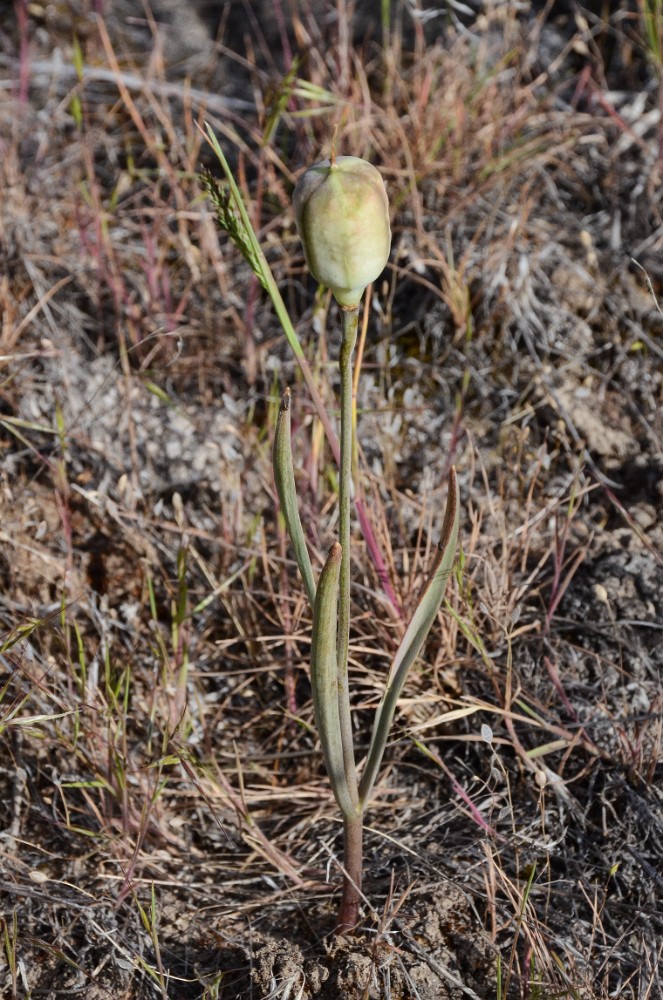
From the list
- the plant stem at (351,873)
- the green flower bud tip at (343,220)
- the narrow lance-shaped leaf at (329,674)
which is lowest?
the plant stem at (351,873)

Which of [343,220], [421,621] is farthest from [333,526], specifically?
[343,220]

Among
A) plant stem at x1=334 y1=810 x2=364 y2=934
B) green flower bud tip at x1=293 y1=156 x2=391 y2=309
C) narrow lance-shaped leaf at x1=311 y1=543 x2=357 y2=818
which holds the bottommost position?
plant stem at x1=334 y1=810 x2=364 y2=934

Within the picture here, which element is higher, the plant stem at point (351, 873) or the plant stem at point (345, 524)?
the plant stem at point (345, 524)

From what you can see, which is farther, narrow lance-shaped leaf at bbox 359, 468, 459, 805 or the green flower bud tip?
narrow lance-shaped leaf at bbox 359, 468, 459, 805

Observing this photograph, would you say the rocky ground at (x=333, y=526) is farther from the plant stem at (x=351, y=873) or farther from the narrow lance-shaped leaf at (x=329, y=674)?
the narrow lance-shaped leaf at (x=329, y=674)

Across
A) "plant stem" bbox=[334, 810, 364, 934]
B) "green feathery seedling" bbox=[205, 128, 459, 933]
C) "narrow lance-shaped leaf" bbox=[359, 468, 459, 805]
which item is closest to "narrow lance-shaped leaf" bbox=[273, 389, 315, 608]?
"green feathery seedling" bbox=[205, 128, 459, 933]

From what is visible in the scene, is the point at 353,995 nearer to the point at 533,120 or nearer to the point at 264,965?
the point at 264,965

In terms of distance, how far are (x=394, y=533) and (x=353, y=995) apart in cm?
77

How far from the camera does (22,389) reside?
1.76m

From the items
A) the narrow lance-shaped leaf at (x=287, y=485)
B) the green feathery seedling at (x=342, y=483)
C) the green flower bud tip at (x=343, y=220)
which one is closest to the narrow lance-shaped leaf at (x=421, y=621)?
the green feathery seedling at (x=342, y=483)

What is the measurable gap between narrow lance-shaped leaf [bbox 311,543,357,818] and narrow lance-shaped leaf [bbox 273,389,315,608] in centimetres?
4

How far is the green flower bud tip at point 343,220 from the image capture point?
81 cm

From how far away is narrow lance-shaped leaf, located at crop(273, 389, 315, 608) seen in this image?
95 cm

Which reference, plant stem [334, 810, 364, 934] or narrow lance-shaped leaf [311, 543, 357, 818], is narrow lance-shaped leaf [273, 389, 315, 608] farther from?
plant stem [334, 810, 364, 934]
